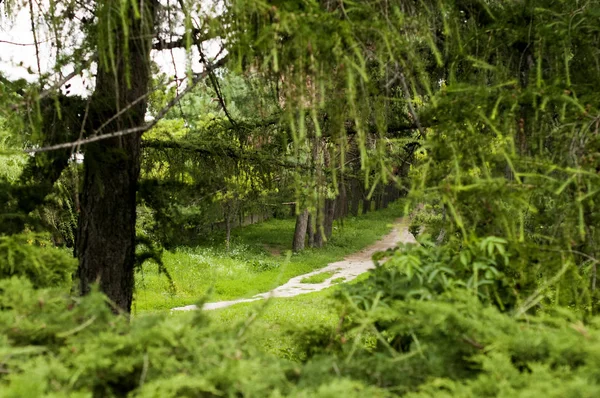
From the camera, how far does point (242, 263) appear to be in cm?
2012

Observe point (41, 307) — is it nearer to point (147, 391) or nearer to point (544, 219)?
point (147, 391)

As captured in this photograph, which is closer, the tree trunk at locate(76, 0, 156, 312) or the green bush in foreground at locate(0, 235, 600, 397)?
the green bush in foreground at locate(0, 235, 600, 397)

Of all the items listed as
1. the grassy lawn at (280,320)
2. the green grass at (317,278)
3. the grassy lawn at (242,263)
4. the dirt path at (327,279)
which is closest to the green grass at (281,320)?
the grassy lawn at (280,320)

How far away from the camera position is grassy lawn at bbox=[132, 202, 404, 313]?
14556 mm

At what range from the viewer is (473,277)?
2105 millimetres

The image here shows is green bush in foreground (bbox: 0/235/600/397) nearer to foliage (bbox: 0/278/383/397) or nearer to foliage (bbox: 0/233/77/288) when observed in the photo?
foliage (bbox: 0/278/383/397)

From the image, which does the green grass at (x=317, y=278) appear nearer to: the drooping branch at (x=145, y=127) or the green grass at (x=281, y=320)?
the green grass at (x=281, y=320)

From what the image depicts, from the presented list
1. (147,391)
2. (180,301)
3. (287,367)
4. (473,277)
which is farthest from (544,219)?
(180,301)

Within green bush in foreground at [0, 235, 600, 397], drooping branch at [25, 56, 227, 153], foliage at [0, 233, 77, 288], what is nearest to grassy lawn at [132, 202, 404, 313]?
drooping branch at [25, 56, 227, 153]

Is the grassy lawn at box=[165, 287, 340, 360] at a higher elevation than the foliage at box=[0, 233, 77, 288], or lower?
lower

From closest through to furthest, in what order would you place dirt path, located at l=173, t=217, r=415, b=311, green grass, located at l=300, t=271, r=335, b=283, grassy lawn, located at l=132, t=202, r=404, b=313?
dirt path, located at l=173, t=217, r=415, b=311 < grassy lawn, located at l=132, t=202, r=404, b=313 < green grass, located at l=300, t=271, r=335, b=283

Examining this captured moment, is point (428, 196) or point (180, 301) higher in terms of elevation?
point (428, 196)

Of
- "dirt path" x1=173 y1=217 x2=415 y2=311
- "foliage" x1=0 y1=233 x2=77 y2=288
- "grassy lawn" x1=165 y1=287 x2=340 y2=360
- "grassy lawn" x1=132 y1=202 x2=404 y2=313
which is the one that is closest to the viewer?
"grassy lawn" x1=165 y1=287 x2=340 y2=360

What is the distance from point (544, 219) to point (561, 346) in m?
1.05
